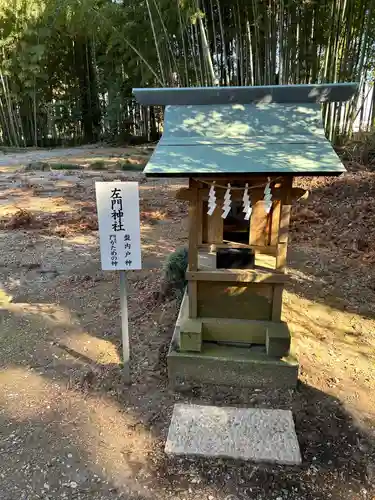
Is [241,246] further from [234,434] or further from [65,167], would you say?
[65,167]

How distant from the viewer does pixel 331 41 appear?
8.84 m

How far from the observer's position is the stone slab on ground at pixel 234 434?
2.16 metres


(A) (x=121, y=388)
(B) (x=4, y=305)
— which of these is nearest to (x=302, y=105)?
(A) (x=121, y=388)

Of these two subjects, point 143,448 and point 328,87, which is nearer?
point 143,448

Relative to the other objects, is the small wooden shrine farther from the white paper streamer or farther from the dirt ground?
the dirt ground

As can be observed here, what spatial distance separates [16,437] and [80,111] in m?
17.2

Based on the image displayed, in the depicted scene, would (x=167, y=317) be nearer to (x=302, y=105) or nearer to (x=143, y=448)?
(x=143, y=448)

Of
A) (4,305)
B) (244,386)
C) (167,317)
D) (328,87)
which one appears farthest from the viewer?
(4,305)

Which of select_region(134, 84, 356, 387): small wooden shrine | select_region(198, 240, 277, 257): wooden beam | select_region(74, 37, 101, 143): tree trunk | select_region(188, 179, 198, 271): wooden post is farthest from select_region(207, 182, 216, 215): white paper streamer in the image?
select_region(74, 37, 101, 143): tree trunk

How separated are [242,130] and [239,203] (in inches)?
19.5

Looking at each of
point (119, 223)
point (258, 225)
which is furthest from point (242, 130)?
point (119, 223)

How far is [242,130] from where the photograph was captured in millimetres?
2492

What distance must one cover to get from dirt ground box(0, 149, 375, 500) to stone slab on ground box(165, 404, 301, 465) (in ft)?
0.18

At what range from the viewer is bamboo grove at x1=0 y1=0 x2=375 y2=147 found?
29.0 feet
